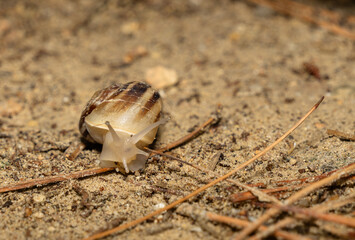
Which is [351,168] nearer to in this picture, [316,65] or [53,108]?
[316,65]

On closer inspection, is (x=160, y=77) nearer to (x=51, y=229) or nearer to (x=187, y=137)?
(x=187, y=137)

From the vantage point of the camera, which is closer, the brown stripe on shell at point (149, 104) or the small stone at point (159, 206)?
the small stone at point (159, 206)

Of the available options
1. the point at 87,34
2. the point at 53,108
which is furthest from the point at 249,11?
the point at 53,108

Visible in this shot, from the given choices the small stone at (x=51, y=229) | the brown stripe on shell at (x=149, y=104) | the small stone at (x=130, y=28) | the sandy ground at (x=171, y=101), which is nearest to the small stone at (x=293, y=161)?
the sandy ground at (x=171, y=101)

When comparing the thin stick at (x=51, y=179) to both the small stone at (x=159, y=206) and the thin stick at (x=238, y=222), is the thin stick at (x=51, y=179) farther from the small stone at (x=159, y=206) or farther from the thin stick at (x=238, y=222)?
the thin stick at (x=238, y=222)

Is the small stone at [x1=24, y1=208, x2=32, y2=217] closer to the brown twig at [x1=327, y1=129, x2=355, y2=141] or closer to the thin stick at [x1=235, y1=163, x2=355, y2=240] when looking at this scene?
the thin stick at [x1=235, y1=163, x2=355, y2=240]

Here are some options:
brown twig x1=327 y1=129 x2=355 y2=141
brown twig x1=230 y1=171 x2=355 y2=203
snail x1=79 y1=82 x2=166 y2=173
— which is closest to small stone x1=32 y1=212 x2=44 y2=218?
snail x1=79 y1=82 x2=166 y2=173
